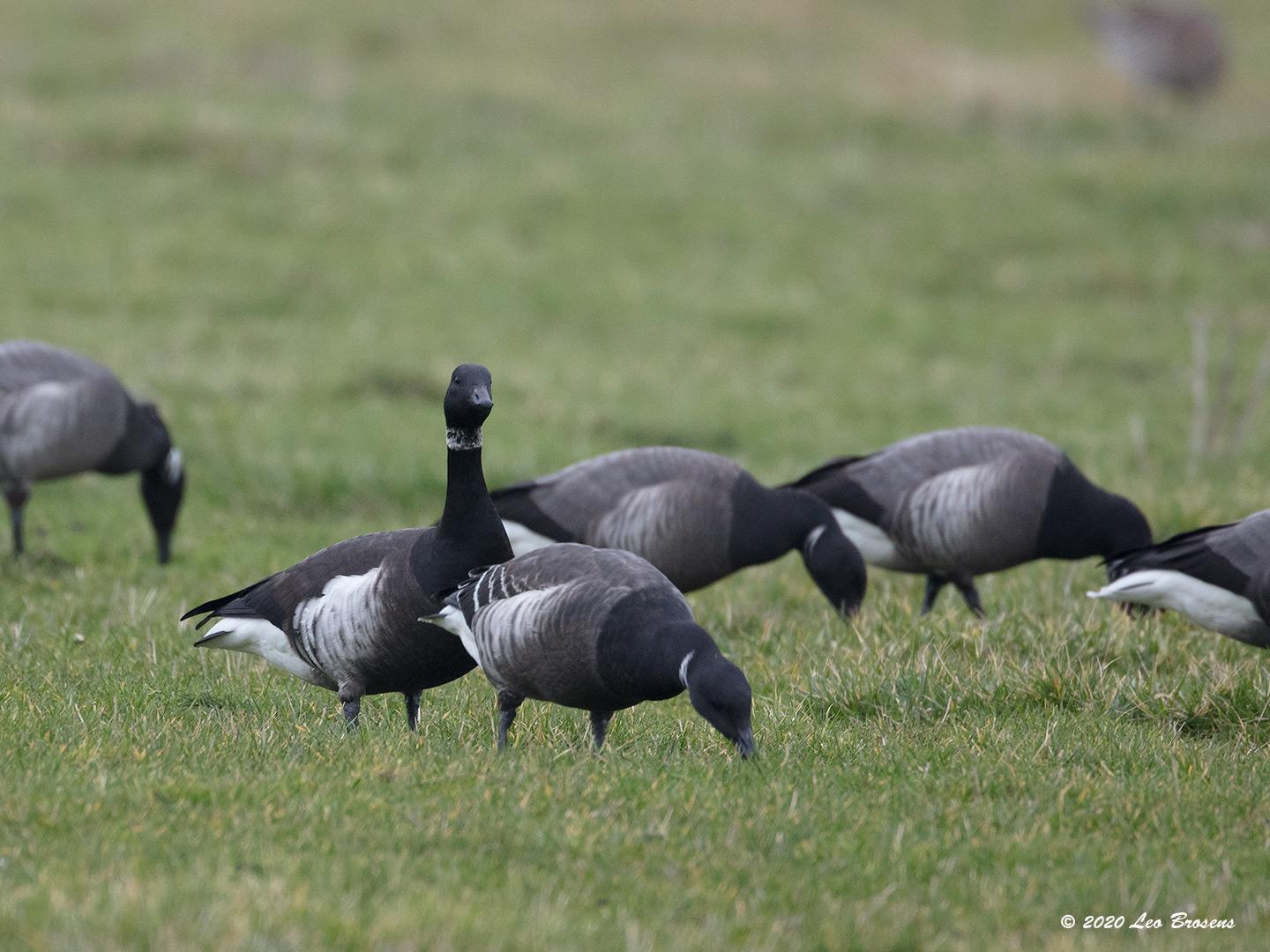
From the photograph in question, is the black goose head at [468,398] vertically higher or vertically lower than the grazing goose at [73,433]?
higher

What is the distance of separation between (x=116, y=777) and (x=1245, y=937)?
12.3 feet

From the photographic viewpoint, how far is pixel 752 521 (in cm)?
905

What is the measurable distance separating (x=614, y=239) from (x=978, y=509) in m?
13.3

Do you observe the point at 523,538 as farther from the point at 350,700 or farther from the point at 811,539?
the point at 350,700

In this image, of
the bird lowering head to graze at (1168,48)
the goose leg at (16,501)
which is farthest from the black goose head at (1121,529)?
the bird lowering head to graze at (1168,48)

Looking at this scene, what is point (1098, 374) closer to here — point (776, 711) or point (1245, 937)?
point (776, 711)

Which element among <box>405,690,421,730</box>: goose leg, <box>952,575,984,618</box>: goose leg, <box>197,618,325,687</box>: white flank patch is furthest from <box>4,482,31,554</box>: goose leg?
<box>952,575,984,618</box>: goose leg

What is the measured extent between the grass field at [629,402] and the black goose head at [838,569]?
1.31 feet

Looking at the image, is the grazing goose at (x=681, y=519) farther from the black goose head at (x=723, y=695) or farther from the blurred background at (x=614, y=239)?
the black goose head at (x=723, y=695)

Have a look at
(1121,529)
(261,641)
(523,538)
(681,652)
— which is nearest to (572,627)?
(681,652)

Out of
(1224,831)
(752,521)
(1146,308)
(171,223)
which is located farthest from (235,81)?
(1224,831)

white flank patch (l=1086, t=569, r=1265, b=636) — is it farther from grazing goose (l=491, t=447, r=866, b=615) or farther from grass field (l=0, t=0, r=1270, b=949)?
grazing goose (l=491, t=447, r=866, b=615)

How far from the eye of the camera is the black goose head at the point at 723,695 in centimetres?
554

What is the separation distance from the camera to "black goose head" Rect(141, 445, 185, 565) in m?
11.3
